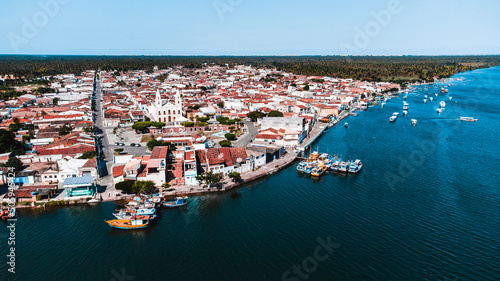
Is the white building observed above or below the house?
above

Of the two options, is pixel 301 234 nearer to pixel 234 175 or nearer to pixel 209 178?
pixel 234 175

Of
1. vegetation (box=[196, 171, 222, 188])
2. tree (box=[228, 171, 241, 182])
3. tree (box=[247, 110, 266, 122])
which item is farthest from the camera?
tree (box=[247, 110, 266, 122])

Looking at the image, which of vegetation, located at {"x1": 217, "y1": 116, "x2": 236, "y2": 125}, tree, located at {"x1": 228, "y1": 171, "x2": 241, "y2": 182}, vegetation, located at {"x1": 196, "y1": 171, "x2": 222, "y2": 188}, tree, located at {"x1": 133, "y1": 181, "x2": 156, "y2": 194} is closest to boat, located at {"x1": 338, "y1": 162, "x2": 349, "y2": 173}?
tree, located at {"x1": 228, "y1": 171, "x2": 241, "y2": 182}

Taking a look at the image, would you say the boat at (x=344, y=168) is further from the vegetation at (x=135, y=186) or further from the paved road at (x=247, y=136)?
the vegetation at (x=135, y=186)

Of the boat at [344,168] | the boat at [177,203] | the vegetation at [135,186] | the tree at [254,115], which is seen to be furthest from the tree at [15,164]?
the tree at [254,115]

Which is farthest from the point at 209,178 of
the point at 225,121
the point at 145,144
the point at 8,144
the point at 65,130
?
the point at 65,130

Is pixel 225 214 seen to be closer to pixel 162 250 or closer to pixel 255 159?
pixel 162 250

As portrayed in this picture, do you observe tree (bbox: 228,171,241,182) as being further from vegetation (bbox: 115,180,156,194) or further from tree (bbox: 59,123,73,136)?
tree (bbox: 59,123,73,136)
